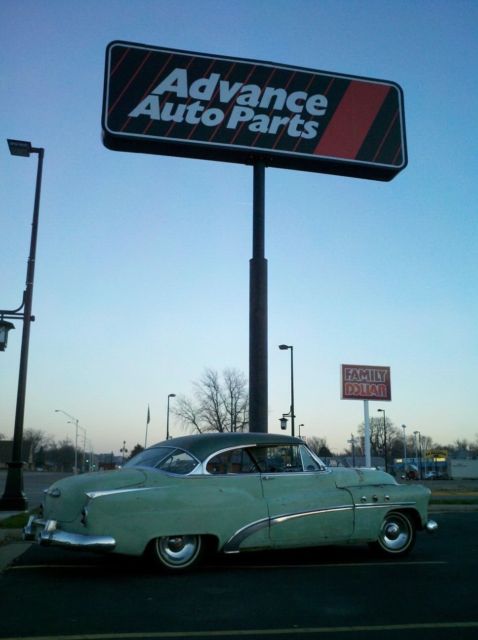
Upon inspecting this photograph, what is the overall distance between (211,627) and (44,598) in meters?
1.78

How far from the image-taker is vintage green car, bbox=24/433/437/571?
660 cm

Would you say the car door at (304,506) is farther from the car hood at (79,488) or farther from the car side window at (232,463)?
the car hood at (79,488)

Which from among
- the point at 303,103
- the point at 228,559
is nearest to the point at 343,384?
the point at 303,103

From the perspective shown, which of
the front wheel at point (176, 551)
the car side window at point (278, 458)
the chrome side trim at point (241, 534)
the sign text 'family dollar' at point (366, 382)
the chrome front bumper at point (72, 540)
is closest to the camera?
the chrome front bumper at point (72, 540)

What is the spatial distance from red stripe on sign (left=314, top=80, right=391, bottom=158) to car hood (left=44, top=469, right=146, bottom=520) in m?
10.1

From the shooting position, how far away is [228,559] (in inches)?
322

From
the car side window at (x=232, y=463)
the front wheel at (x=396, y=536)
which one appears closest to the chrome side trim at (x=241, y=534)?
the car side window at (x=232, y=463)

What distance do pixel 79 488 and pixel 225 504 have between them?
64.5 inches

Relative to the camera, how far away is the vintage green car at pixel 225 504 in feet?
21.6

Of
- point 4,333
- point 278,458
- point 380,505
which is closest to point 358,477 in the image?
point 380,505

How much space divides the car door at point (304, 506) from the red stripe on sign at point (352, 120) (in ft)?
29.8

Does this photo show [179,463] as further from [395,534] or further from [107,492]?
[395,534]

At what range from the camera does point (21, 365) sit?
1539 centimetres

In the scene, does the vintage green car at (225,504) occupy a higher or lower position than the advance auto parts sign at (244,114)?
lower
